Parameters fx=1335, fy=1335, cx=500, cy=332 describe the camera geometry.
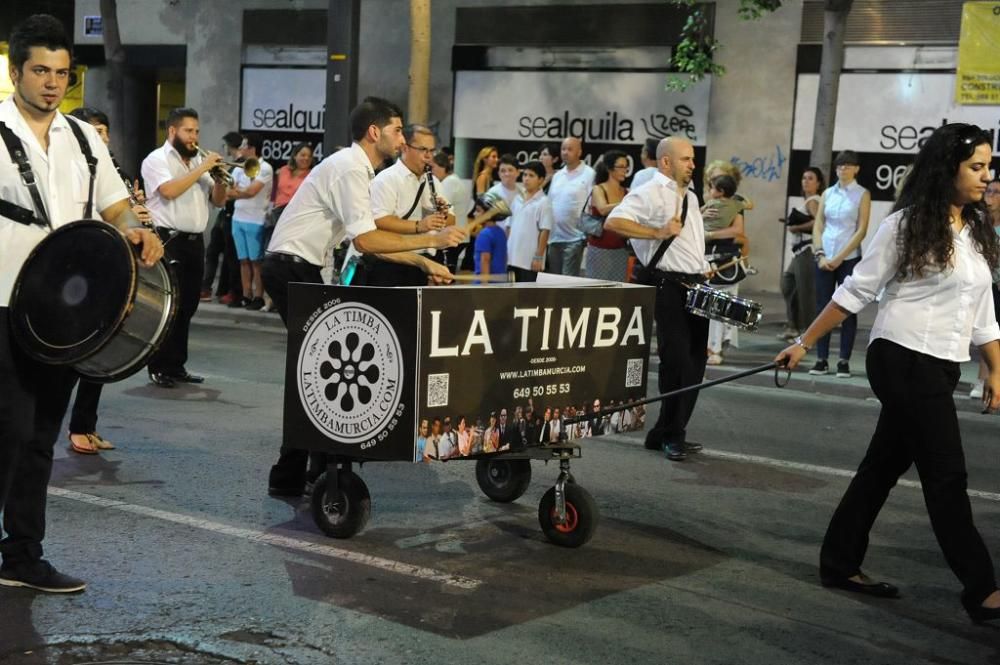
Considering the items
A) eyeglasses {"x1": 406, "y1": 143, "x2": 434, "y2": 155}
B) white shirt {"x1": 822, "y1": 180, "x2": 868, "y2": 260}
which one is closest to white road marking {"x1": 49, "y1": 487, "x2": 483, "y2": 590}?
eyeglasses {"x1": 406, "y1": 143, "x2": 434, "y2": 155}

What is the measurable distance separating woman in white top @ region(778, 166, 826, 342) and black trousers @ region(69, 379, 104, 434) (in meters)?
7.92

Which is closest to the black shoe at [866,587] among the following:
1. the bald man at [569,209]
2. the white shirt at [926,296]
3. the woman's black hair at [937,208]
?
the white shirt at [926,296]

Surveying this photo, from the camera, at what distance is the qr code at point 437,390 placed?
5613 mm

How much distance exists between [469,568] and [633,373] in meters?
1.34

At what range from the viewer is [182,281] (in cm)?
1004

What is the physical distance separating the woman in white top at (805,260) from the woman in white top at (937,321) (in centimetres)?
803

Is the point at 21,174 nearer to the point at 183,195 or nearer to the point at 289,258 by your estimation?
the point at 289,258

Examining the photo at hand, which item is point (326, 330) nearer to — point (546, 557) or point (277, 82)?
point (546, 557)

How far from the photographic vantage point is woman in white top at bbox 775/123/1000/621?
5414 millimetres

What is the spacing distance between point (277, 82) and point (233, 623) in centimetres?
2009

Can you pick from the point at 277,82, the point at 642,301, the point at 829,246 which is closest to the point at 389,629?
the point at 642,301

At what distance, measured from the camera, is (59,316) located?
195 inches

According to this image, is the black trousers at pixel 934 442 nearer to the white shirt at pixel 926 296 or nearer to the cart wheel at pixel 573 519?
the white shirt at pixel 926 296

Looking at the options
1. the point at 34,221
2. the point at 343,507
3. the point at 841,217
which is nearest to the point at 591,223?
the point at 841,217
